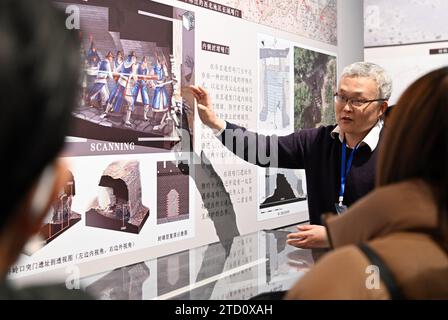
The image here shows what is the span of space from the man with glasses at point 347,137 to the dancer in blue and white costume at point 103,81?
0.47 metres

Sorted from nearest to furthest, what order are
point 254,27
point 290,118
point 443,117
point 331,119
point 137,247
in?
point 443,117 < point 137,247 < point 254,27 < point 290,118 < point 331,119

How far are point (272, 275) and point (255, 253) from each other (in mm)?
434

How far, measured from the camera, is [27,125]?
0.40 m

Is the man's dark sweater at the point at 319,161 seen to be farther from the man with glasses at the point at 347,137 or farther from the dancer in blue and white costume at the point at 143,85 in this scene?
the dancer in blue and white costume at the point at 143,85

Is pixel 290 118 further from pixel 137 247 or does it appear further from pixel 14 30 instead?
pixel 14 30

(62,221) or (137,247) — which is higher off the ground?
(62,221)

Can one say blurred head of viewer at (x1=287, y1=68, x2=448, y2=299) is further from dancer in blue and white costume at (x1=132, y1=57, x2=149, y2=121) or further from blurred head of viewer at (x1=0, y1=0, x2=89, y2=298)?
dancer in blue and white costume at (x1=132, y1=57, x2=149, y2=121)

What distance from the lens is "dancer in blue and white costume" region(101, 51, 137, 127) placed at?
176 centimetres

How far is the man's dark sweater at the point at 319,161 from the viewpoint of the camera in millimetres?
2135

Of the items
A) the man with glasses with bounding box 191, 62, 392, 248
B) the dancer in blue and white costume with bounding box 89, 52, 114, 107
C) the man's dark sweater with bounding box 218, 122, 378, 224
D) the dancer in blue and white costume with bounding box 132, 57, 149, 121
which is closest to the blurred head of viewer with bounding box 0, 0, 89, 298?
the dancer in blue and white costume with bounding box 89, 52, 114, 107

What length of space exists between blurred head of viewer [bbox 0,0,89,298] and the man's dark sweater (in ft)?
5.92

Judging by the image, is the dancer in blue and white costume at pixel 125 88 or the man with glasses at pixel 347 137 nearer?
the dancer in blue and white costume at pixel 125 88

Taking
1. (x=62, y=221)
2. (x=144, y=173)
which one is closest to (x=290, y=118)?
(x=144, y=173)

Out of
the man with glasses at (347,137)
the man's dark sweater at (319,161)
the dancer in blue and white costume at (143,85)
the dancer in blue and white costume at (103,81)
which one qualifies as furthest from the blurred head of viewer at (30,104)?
the man's dark sweater at (319,161)
